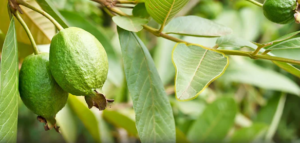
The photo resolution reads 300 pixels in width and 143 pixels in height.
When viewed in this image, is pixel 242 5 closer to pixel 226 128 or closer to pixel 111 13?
pixel 226 128

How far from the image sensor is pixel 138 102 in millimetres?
587

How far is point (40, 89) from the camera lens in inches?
20.5

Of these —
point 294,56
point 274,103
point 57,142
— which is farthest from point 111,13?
point 57,142

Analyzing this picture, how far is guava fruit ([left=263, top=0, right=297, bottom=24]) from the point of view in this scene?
0.57 m

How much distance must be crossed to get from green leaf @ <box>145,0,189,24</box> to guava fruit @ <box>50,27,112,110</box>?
0.13m

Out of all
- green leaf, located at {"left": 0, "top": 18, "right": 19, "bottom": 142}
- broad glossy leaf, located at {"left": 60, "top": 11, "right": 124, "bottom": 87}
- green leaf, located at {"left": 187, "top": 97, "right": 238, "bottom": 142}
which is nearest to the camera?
green leaf, located at {"left": 0, "top": 18, "right": 19, "bottom": 142}

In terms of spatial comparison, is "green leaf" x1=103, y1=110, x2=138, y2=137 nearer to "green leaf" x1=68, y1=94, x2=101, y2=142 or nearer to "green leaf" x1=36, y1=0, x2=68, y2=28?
"green leaf" x1=68, y1=94, x2=101, y2=142

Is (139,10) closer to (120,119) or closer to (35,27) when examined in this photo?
(35,27)

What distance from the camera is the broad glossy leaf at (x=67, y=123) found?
1169 millimetres

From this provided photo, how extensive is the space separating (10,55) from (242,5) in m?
2.00

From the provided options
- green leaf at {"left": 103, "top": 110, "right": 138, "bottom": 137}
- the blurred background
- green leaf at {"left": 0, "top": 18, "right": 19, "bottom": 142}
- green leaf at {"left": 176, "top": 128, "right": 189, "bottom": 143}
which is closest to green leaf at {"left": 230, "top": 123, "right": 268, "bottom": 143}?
the blurred background

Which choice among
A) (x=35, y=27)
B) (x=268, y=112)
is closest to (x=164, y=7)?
(x=35, y=27)

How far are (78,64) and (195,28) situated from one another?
0.29 metres

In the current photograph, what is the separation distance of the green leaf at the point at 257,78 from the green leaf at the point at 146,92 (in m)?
1.20
